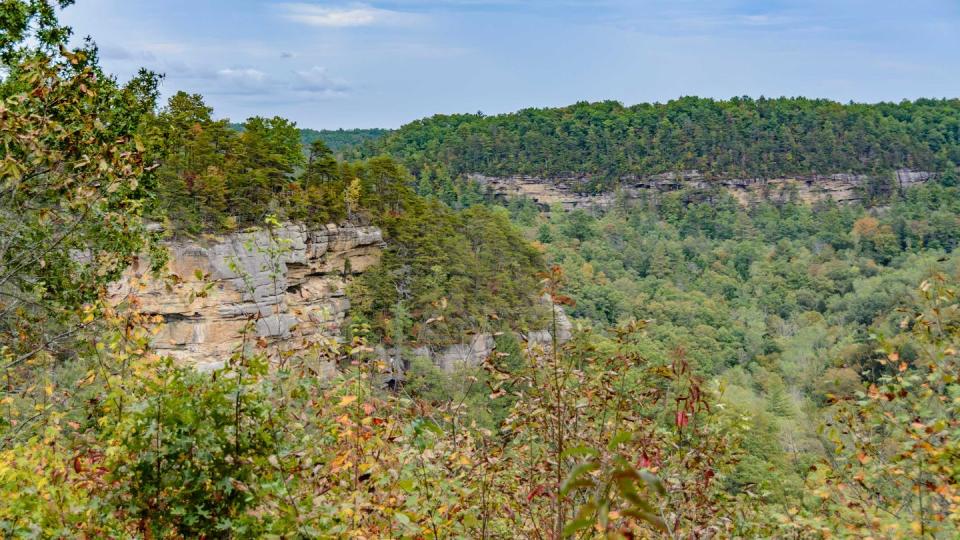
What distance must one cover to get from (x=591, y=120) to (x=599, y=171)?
11310 millimetres

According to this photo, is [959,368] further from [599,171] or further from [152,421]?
[599,171]

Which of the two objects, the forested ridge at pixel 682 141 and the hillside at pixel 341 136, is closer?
the forested ridge at pixel 682 141

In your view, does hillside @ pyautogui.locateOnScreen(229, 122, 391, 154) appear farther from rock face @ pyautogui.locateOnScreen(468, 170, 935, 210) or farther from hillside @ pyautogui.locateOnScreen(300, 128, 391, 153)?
rock face @ pyautogui.locateOnScreen(468, 170, 935, 210)

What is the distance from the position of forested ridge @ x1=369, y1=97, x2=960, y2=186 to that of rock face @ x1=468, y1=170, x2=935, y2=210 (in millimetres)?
995

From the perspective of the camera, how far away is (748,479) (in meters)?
18.5

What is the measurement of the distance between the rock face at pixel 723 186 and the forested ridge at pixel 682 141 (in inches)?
39.2

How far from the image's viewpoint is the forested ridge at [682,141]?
7612cm

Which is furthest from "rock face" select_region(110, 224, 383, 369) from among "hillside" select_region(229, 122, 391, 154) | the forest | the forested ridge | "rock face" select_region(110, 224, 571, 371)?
"hillside" select_region(229, 122, 391, 154)

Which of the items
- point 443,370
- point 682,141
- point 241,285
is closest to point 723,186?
point 682,141

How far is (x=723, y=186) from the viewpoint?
77.9m

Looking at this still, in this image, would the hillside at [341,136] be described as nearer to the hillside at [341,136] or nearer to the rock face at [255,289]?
the hillside at [341,136]

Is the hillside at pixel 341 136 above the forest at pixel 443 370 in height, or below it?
above

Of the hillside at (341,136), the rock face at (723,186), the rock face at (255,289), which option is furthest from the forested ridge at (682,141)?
the rock face at (255,289)

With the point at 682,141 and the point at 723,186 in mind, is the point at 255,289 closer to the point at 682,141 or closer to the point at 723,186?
the point at 723,186
